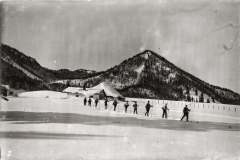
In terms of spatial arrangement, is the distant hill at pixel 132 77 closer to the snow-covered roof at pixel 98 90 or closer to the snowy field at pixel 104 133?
the snow-covered roof at pixel 98 90

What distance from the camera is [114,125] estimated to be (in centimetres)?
324

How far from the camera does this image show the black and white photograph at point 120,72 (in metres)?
3.22

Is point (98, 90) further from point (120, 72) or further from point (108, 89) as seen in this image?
point (120, 72)

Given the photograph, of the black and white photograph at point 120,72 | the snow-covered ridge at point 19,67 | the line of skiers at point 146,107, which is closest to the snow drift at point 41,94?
the black and white photograph at point 120,72

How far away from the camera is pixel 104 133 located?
3217mm

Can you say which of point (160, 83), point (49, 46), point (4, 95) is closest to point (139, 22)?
point (160, 83)

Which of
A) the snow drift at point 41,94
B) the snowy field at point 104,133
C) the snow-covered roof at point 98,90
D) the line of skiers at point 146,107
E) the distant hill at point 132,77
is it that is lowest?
the snowy field at point 104,133

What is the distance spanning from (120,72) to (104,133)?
61cm

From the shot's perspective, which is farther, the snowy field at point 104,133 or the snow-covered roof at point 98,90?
the snow-covered roof at point 98,90

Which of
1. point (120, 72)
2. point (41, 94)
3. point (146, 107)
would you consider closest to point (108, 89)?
point (120, 72)

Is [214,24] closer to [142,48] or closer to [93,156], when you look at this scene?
[142,48]

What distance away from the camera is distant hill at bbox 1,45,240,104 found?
3273mm

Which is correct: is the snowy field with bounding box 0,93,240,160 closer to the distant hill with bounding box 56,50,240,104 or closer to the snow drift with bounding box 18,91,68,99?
the snow drift with bounding box 18,91,68,99

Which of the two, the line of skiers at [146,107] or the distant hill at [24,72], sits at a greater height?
the distant hill at [24,72]
